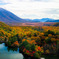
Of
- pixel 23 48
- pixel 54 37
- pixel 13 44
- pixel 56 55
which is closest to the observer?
pixel 56 55

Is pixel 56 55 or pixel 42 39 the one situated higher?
pixel 42 39

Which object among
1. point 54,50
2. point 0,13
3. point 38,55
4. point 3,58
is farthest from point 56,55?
point 0,13

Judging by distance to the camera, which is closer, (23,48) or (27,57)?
(27,57)

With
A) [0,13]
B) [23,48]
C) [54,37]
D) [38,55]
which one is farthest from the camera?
[0,13]

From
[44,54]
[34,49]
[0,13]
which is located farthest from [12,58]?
[0,13]

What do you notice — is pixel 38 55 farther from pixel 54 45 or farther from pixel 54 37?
pixel 54 37

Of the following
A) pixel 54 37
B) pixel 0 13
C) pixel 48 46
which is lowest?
pixel 48 46

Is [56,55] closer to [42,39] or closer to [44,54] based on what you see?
[44,54]

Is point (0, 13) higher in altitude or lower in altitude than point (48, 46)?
higher

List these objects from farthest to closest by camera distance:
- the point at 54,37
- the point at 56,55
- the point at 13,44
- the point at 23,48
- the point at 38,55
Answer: the point at 13,44 → the point at 54,37 → the point at 23,48 → the point at 56,55 → the point at 38,55
